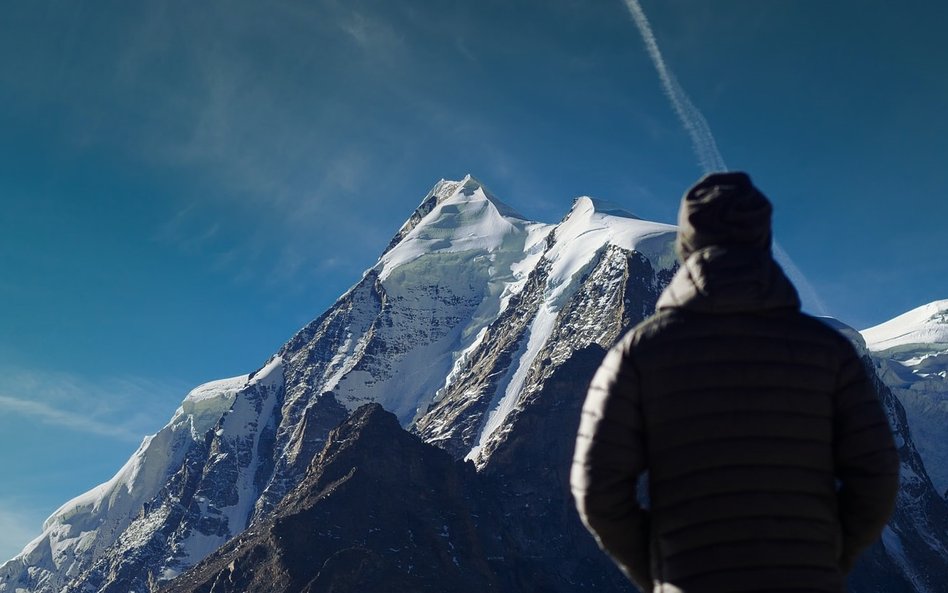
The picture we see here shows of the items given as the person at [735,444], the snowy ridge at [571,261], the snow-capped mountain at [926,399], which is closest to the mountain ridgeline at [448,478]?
the snowy ridge at [571,261]

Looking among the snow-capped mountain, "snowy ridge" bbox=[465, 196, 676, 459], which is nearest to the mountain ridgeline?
"snowy ridge" bbox=[465, 196, 676, 459]

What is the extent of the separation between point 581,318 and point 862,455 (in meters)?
155

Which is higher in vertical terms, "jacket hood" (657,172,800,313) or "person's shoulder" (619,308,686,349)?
"jacket hood" (657,172,800,313)

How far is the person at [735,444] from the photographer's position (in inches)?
197

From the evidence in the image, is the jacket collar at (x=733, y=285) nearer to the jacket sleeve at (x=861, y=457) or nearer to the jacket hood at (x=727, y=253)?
the jacket hood at (x=727, y=253)

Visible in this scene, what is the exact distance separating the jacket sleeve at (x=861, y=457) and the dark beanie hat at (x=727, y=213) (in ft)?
2.46

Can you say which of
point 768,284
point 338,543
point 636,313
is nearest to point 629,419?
point 768,284

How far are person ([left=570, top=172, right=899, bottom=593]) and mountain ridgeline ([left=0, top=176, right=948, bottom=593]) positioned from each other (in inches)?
3299

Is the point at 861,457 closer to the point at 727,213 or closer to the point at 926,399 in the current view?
the point at 727,213

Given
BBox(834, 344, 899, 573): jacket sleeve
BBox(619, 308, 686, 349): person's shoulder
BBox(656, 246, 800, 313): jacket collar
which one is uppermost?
BBox(656, 246, 800, 313): jacket collar

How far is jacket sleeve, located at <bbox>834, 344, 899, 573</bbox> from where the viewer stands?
5.12 m

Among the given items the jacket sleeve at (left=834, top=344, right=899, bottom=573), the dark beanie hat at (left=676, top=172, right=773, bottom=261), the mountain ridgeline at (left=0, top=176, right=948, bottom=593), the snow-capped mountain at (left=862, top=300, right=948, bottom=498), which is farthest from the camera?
the snow-capped mountain at (left=862, top=300, right=948, bottom=498)

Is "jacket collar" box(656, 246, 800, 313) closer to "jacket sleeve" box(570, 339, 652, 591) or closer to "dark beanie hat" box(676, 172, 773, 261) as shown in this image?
"dark beanie hat" box(676, 172, 773, 261)

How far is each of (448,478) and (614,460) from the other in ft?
352
